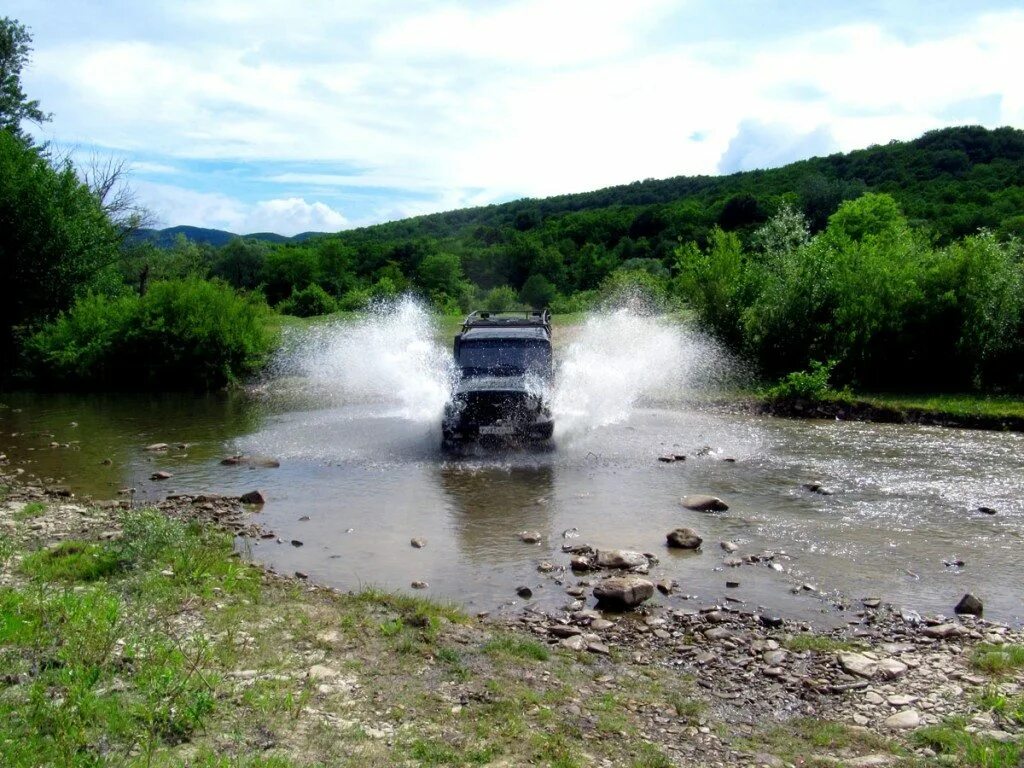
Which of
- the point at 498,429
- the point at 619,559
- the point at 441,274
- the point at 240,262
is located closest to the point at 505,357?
the point at 498,429

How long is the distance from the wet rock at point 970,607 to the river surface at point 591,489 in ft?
0.39

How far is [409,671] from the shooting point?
22.6ft

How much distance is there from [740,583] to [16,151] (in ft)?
116

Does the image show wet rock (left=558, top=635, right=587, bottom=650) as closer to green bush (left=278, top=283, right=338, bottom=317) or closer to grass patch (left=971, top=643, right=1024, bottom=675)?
grass patch (left=971, top=643, right=1024, bottom=675)

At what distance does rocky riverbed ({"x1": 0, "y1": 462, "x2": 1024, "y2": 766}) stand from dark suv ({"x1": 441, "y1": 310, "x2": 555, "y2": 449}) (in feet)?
24.6

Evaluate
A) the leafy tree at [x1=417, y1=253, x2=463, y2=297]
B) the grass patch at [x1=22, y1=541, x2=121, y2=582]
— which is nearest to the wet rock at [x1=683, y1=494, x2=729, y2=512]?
the grass patch at [x1=22, y1=541, x2=121, y2=582]

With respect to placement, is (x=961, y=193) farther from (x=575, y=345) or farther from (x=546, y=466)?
(x=546, y=466)

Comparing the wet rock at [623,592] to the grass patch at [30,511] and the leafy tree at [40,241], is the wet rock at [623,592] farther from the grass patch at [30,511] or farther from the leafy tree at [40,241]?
the leafy tree at [40,241]

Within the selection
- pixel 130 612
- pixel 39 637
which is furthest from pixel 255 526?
pixel 39 637

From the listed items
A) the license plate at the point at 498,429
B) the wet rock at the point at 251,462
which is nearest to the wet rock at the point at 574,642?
the license plate at the point at 498,429

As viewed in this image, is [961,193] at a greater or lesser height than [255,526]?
greater

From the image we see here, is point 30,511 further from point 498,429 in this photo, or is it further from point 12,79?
point 12,79

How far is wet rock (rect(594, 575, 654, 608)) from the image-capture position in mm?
8891

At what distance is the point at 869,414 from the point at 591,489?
11115 mm
